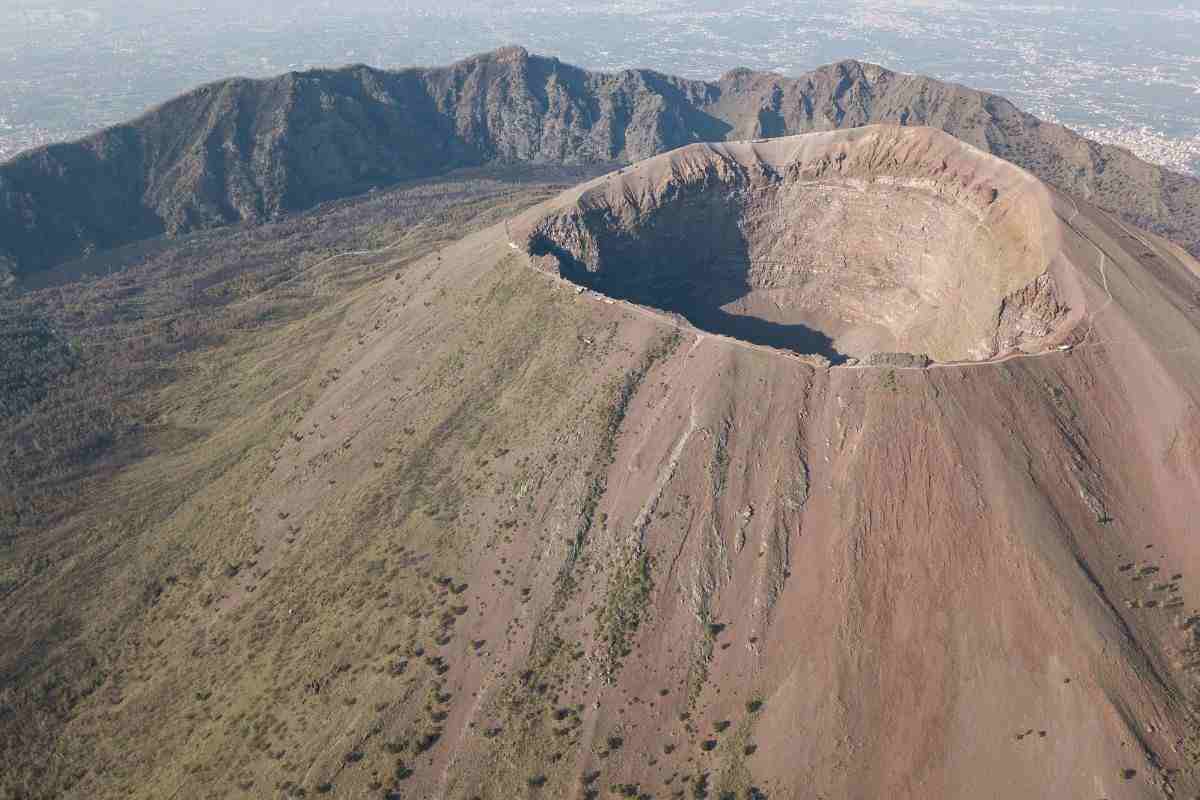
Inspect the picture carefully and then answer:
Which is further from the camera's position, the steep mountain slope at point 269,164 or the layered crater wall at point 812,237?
the steep mountain slope at point 269,164

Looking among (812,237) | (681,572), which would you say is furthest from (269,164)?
(681,572)

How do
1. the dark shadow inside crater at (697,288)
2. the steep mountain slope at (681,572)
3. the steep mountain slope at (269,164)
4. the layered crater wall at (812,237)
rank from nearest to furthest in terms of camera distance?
the steep mountain slope at (681,572)
the layered crater wall at (812,237)
the dark shadow inside crater at (697,288)
the steep mountain slope at (269,164)

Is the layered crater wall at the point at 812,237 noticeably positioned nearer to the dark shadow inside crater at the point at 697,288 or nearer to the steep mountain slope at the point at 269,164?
the dark shadow inside crater at the point at 697,288

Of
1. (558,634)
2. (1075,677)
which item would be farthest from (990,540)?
(558,634)

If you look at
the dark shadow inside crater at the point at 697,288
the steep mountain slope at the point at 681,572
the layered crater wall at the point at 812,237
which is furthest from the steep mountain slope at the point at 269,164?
the steep mountain slope at the point at 681,572

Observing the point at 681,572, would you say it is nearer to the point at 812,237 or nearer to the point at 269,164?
the point at 812,237
